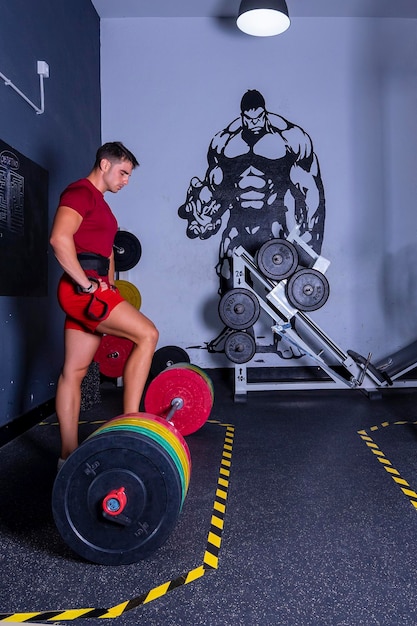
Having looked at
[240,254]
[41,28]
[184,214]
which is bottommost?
[240,254]

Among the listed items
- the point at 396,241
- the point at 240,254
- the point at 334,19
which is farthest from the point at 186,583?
the point at 334,19

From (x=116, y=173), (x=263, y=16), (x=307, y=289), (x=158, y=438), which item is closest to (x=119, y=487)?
(x=158, y=438)

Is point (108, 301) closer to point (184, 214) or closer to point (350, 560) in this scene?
point (350, 560)

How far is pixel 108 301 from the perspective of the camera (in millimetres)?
1523

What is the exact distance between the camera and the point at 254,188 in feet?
12.1

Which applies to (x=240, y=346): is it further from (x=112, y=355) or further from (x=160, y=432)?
(x=160, y=432)

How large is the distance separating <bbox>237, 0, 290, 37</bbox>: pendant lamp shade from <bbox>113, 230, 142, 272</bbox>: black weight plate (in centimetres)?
149

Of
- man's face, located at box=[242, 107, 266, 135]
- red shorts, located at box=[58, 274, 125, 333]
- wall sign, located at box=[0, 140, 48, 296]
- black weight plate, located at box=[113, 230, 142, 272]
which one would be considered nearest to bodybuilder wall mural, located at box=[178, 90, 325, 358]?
man's face, located at box=[242, 107, 266, 135]

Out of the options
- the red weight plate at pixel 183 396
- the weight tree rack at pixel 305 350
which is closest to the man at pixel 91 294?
the red weight plate at pixel 183 396

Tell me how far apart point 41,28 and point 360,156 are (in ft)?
7.45

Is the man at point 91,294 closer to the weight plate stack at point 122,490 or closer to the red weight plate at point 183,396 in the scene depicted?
the weight plate stack at point 122,490

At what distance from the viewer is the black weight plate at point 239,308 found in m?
3.01

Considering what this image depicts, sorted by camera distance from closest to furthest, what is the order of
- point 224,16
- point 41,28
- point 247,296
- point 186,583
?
1. point 186,583
2. point 41,28
3. point 247,296
4. point 224,16

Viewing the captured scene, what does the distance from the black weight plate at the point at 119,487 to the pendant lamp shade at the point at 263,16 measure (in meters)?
2.68
